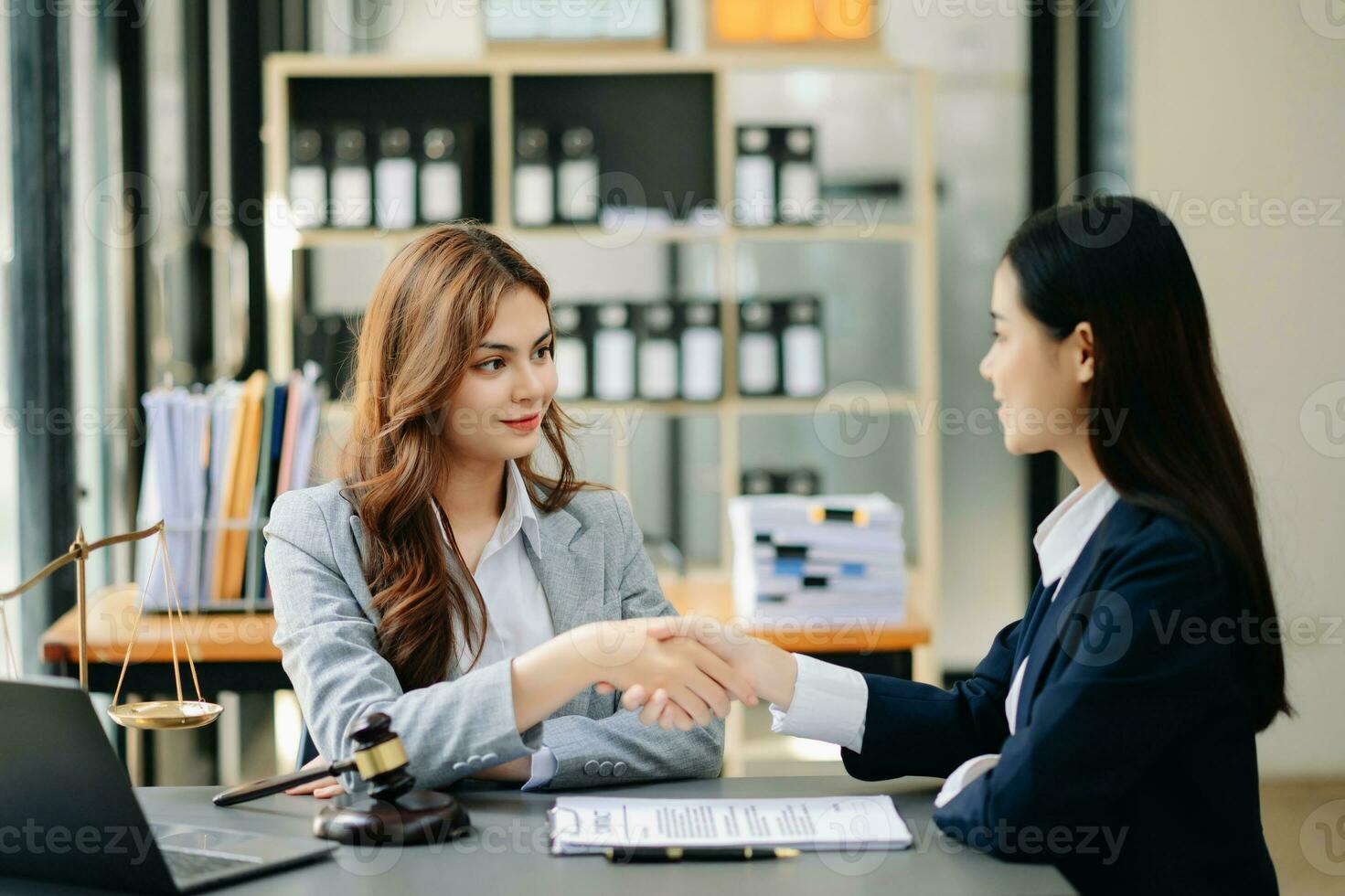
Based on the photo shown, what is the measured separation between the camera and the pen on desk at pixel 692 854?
128 cm

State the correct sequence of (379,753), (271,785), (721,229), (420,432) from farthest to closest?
(721,229) < (420,432) < (271,785) < (379,753)

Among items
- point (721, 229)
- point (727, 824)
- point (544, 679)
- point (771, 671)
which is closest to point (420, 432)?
point (544, 679)

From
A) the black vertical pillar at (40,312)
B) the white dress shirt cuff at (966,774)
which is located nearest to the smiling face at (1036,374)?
the white dress shirt cuff at (966,774)

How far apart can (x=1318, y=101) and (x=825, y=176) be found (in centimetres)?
164

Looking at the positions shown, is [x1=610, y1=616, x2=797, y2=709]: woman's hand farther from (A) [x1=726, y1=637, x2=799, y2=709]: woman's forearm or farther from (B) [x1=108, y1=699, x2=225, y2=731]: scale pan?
(B) [x1=108, y1=699, x2=225, y2=731]: scale pan

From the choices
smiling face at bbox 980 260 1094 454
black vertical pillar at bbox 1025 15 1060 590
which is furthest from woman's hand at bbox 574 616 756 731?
black vertical pillar at bbox 1025 15 1060 590

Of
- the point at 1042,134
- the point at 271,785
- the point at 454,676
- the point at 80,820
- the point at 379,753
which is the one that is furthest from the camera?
the point at 1042,134

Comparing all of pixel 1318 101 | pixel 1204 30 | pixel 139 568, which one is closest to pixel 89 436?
pixel 139 568

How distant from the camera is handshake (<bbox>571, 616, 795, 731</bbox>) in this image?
1613mm

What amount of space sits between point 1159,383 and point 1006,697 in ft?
1.46

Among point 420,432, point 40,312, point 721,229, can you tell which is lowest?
point 420,432

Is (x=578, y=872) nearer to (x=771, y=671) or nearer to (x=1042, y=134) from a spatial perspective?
(x=771, y=671)

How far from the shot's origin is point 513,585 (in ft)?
6.39

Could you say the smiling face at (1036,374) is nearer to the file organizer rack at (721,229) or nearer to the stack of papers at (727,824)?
the stack of papers at (727,824)
